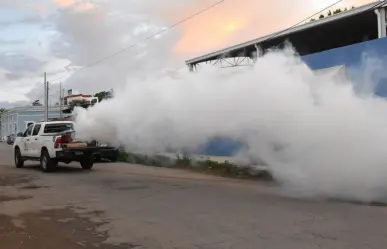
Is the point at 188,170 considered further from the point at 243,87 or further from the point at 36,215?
the point at 36,215

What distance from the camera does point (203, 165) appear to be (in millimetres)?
18297

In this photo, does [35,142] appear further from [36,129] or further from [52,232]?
[52,232]

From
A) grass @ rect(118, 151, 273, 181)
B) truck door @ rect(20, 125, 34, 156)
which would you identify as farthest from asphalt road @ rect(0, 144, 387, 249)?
truck door @ rect(20, 125, 34, 156)

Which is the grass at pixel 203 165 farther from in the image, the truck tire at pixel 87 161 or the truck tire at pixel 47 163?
the truck tire at pixel 47 163

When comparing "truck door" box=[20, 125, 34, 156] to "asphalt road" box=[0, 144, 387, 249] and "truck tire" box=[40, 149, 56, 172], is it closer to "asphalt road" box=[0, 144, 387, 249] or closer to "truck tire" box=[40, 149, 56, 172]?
"truck tire" box=[40, 149, 56, 172]

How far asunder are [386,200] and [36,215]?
7003mm

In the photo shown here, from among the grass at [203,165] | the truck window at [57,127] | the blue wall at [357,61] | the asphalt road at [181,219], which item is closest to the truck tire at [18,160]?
the truck window at [57,127]

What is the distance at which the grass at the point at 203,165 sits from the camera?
1521 cm

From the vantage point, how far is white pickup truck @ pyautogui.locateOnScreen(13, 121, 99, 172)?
18.0 meters

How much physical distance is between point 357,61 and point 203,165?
673cm

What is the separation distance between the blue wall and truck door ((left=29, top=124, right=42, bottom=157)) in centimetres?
661

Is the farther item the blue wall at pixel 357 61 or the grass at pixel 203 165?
the grass at pixel 203 165

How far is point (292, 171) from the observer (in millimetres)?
11109

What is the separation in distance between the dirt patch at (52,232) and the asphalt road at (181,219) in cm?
1
